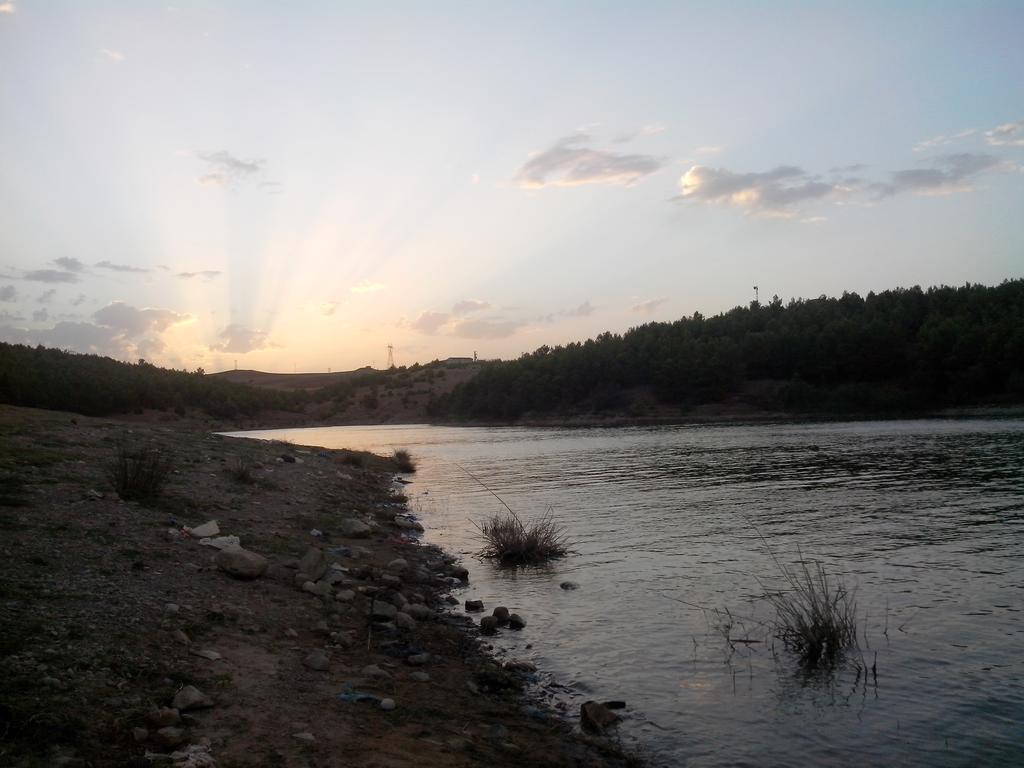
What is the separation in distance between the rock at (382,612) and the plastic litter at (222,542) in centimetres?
267

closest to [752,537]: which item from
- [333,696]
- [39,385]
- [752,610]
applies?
[752,610]

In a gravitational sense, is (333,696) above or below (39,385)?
below

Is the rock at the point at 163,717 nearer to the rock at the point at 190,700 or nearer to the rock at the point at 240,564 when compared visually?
the rock at the point at 190,700

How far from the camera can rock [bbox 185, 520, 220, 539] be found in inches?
499

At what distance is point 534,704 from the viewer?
8414 millimetres

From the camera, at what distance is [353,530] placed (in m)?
17.8

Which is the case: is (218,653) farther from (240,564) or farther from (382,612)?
(240,564)

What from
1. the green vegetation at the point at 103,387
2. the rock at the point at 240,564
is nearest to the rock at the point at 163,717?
the rock at the point at 240,564

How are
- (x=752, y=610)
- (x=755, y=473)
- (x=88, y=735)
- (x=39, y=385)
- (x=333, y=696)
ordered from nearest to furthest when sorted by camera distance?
(x=88, y=735) → (x=333, y=696) → (x=752, y=610) → (x=755, y=473) → (x=39, y=385)

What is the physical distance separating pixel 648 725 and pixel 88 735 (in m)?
5.20

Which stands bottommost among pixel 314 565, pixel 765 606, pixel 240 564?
pixel 765 606

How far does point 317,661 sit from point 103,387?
73.2m

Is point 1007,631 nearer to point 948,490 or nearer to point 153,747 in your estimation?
point 153,747

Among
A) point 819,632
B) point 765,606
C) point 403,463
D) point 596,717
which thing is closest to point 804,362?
point 403,463
